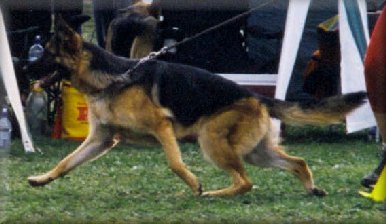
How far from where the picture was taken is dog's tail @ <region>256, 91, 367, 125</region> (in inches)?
298

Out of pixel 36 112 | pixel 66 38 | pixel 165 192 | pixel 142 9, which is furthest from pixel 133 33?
pixel 165 192

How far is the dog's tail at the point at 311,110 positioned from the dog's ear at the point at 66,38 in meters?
1.20

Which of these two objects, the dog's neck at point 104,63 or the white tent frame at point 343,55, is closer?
the dog's neck at point 104,63

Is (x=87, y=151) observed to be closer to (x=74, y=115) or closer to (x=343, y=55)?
(x=74, y=115)

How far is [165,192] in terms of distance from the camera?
305 inches

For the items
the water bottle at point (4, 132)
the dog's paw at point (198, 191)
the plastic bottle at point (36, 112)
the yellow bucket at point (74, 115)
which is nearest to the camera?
the dog's paw at point (198, 191)

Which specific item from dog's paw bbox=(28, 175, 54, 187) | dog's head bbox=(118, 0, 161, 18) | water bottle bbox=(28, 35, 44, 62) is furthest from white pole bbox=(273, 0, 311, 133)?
dog's paw bbox=(28, 175, 54, 187)

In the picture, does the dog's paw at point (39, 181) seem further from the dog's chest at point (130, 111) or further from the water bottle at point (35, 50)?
the water bottle at point (35, 50)

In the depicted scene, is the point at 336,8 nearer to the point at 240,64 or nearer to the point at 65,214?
the point at 240,64

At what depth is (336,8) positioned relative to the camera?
1143 cm

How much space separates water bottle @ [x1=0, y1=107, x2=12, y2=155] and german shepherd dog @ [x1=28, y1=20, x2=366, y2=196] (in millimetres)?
1672

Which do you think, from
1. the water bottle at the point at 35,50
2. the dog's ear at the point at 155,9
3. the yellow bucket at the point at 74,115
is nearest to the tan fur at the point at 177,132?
the water bottle at the point at 35,50

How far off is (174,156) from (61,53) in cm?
98

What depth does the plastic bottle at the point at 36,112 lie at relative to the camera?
35.2 ft
